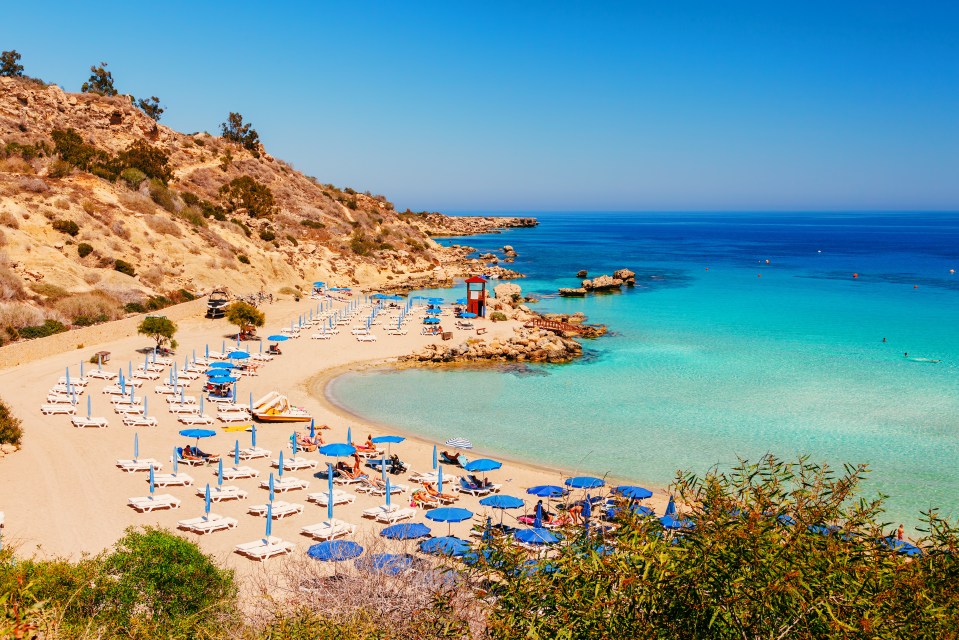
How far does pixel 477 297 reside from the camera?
136 ft

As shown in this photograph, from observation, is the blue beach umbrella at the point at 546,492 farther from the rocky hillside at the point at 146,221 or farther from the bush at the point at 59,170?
the bush at the point at 59,170

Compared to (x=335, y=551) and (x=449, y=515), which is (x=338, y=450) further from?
(x=335, y=551)

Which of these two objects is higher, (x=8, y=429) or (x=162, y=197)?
(x=162, y=197)

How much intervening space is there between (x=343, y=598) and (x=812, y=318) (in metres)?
43.5

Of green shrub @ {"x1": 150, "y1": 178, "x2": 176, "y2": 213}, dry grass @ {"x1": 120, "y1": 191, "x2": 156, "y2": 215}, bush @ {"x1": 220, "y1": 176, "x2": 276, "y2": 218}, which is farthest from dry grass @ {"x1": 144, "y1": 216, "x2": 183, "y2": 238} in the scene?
bush @ {"x1": 220, "y1": 176, "x2": 276, "y2": 218}

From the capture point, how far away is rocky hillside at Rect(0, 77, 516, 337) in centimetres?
3375

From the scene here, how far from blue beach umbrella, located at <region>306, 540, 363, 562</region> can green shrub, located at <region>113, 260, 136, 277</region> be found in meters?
31.8

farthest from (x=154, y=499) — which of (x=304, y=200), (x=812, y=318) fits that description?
(x=304, y=200)

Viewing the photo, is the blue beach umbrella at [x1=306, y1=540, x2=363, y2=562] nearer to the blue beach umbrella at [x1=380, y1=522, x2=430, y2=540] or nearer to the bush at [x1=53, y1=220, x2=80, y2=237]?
the blue beach umbrella at [x1=380, y1=522, x2=430, y2=540]

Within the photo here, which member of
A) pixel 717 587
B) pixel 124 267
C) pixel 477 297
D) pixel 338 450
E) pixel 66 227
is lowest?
pixel 338 450

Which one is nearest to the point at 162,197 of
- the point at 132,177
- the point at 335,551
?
the point at 132,177

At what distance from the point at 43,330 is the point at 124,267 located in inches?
412

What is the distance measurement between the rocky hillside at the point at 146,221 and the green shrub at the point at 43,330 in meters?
0.53

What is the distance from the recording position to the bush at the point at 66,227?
36781 millimetres
